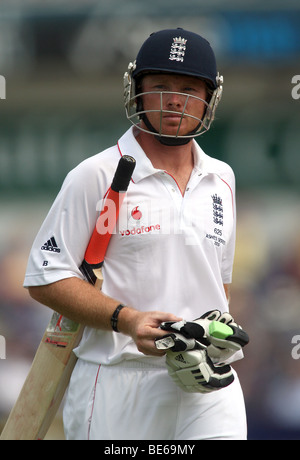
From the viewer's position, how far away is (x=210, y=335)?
8.70 feet

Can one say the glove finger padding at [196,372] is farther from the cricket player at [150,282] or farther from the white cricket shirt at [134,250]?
Result: the white cricket shirt at [134,250]

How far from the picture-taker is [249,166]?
24.7 feet

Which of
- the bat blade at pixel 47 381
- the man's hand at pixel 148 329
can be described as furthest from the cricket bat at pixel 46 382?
the man's hand at pixel 148 329

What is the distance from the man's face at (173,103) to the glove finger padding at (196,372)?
84 cm

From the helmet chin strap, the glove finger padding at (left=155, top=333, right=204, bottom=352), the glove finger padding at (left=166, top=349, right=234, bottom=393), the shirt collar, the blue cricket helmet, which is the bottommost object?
the glove finger padding at (left=166, top=349, right=234, bottom=393)

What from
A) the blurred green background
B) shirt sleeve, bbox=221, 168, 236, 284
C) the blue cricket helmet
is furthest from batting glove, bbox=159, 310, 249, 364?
the blurred green background

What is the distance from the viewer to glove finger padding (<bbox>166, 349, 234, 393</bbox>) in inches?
101

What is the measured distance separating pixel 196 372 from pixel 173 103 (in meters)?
0.98

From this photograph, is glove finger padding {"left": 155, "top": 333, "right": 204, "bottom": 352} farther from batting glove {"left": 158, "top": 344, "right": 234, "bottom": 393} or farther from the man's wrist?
the man's wrist

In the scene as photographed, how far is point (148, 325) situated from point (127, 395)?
1.20ft

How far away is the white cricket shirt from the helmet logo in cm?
41
